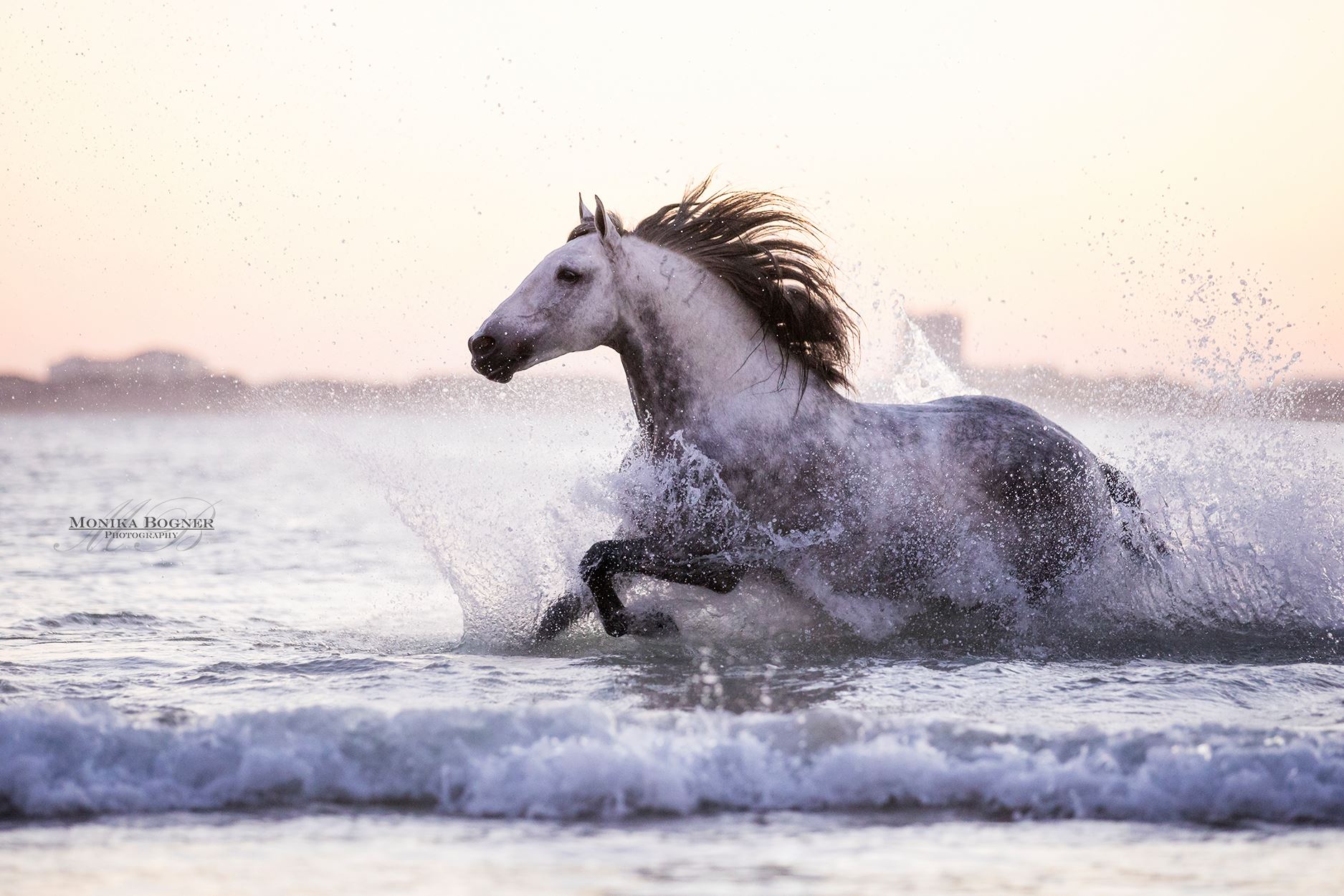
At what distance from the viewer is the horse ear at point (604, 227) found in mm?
6047

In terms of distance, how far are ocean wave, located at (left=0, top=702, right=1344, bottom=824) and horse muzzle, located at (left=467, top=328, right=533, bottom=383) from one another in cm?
185

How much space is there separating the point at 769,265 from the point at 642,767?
9.66 ft

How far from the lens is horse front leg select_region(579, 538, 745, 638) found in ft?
19.1

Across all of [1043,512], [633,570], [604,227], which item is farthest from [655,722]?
[1043,512]

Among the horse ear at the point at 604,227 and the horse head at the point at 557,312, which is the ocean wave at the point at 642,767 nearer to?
the horse head at the point at 557,312

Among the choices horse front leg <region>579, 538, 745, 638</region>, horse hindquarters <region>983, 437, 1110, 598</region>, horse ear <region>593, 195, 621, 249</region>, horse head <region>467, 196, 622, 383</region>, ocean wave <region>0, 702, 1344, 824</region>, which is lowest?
ocean wave <region>0, 702, 1344, 824</region>

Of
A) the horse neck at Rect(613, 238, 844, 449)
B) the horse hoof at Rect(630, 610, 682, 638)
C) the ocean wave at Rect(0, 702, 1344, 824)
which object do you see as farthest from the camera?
Answer: the horse neck at Rect(613, 238, 844, 449)

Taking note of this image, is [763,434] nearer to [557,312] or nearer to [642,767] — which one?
[557,312]

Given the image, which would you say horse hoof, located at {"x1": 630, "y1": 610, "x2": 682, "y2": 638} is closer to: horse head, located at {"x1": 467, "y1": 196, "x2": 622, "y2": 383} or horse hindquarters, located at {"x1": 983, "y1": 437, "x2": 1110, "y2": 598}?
horse head, located at {"x1": 467, "y1": 196, "x2": 622, "y2": 383}

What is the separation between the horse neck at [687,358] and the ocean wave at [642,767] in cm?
191

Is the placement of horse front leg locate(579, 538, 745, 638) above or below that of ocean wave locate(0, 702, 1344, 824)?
above

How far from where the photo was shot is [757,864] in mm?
3557

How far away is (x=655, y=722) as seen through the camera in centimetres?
453

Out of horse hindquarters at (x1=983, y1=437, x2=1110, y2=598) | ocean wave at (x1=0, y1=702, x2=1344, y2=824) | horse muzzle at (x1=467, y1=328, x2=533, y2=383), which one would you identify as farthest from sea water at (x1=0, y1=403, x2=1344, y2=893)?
horse muzzle at (x1=467, y1=328, x2=533, y2=383)
